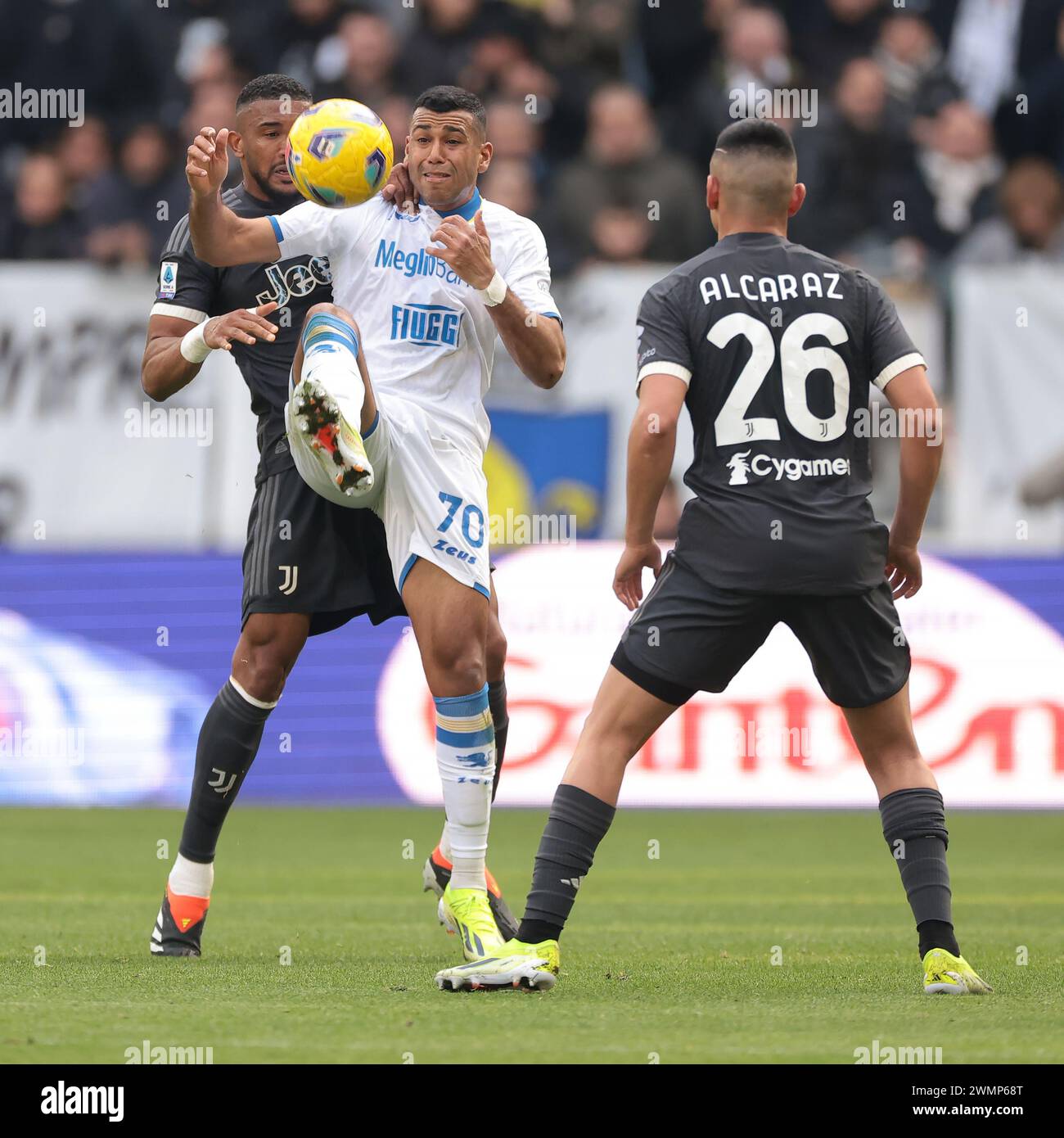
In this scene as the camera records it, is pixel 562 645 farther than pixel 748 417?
Yes

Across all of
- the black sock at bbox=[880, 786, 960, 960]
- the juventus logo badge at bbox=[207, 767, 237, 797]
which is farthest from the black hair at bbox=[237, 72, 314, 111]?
the black sock at bbox=[880, 786, 960, 960]

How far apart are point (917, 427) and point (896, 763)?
2.91 feet

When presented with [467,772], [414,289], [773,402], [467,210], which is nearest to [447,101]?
[467,210]

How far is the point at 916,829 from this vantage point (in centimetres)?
519

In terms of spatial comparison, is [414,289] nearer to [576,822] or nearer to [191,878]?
[576,822]

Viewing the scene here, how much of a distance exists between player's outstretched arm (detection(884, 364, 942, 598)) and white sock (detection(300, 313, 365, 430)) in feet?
4.55

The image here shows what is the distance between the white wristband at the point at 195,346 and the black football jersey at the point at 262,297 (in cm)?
32

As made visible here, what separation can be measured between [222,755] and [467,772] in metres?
0.92

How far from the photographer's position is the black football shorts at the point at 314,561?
20.0ft

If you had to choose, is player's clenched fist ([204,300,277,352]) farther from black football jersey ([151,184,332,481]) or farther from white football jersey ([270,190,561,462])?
black football jersey ([151,184,332,481])

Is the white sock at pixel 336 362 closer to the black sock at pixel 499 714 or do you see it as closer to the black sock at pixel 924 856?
the black sock at pixel 499 714

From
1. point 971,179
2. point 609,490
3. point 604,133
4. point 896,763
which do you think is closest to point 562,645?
point 609,490
